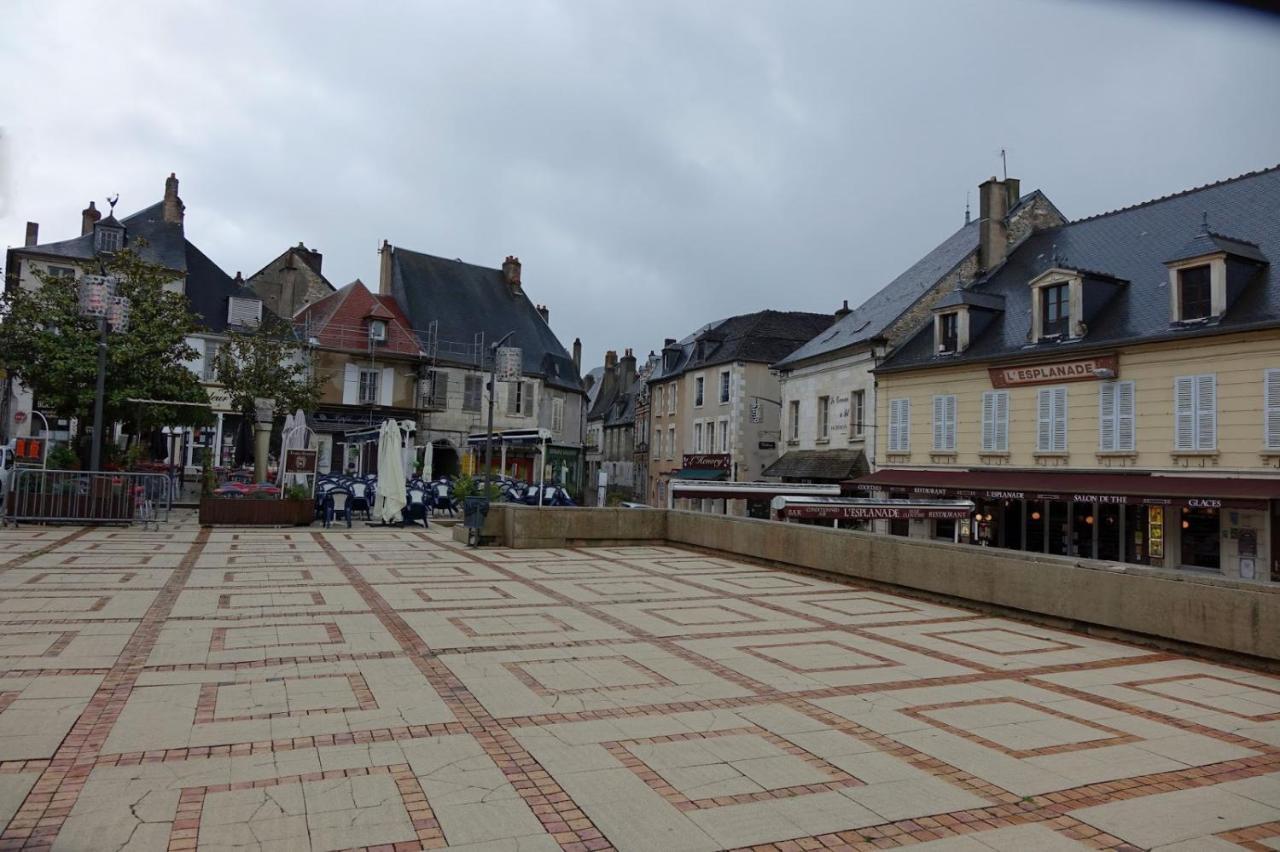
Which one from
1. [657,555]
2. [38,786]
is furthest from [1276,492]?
[38,786]

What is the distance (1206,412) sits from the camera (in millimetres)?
17984

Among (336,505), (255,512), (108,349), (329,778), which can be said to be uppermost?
(108,349)

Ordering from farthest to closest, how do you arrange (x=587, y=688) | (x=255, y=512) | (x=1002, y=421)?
(x=1002, y=421), (x=255, y=512), (x=587, y=688)

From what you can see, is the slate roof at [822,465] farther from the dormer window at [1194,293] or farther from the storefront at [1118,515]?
the dormer window at [1194,293]

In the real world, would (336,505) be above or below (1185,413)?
below

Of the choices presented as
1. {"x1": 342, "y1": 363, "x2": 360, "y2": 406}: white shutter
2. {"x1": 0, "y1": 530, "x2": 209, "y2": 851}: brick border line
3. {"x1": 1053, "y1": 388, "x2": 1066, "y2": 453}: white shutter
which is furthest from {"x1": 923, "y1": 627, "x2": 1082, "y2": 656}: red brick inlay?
{"x1": 342, "y1": 363, "x2": 360, "y2": 406}: white shutter

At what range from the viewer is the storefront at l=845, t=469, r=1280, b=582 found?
17.0 metres

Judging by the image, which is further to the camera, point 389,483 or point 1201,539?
point 389,483

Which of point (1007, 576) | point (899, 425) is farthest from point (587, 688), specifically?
point (899, 425)

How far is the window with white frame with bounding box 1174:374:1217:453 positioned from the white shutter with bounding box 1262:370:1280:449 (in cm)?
98

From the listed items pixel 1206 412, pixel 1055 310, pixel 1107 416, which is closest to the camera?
pixel 1206 412

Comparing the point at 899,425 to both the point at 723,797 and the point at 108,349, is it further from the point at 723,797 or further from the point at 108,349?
the point at 723,797

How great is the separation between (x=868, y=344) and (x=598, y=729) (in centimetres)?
2398

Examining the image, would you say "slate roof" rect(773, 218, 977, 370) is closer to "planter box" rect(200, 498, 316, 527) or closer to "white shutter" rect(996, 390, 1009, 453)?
"white shutter" rect(996, 390, 1009, 453)
